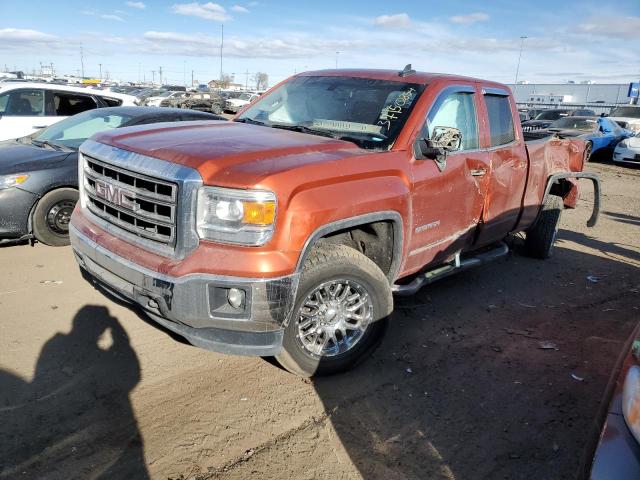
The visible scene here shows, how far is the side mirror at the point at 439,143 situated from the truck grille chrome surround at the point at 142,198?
1.71 metres

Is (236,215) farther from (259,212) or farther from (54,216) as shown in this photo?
(54,216)

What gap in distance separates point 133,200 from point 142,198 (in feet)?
0.49

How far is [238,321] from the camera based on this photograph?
2.73 metres

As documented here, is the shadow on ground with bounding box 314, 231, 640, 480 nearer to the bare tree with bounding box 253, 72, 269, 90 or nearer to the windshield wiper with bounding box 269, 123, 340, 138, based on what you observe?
the windshield wiper with bounding box 269, 123, 340, 138

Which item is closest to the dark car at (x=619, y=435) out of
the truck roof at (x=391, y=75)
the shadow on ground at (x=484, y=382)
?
the shadow on ground at (x=484, y=382)

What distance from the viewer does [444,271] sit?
166 inches

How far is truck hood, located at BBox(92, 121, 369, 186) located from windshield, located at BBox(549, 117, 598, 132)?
17360 mm

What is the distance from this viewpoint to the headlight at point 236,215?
104 inches

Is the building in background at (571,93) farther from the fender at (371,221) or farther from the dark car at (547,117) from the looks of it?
the fender at (371,221)

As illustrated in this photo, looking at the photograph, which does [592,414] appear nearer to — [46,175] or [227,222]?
[227,222]

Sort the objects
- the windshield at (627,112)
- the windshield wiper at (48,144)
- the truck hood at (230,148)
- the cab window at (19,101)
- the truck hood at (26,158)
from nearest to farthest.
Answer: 1. the truck hood at (230,148)
2. the truck hood at (26,158)
3. the windshield wiper at (48,144)
4. the cab window at (19,101)
5. the windshield at (627,112)

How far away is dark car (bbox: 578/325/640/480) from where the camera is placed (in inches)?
65.0

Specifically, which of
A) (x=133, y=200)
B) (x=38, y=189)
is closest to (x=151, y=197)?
(x=133, y=200)

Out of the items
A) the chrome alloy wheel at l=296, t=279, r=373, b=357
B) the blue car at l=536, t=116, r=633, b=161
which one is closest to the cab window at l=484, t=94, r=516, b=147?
the chrome alloy wheel at l=296, t=279, r=373, b=357
